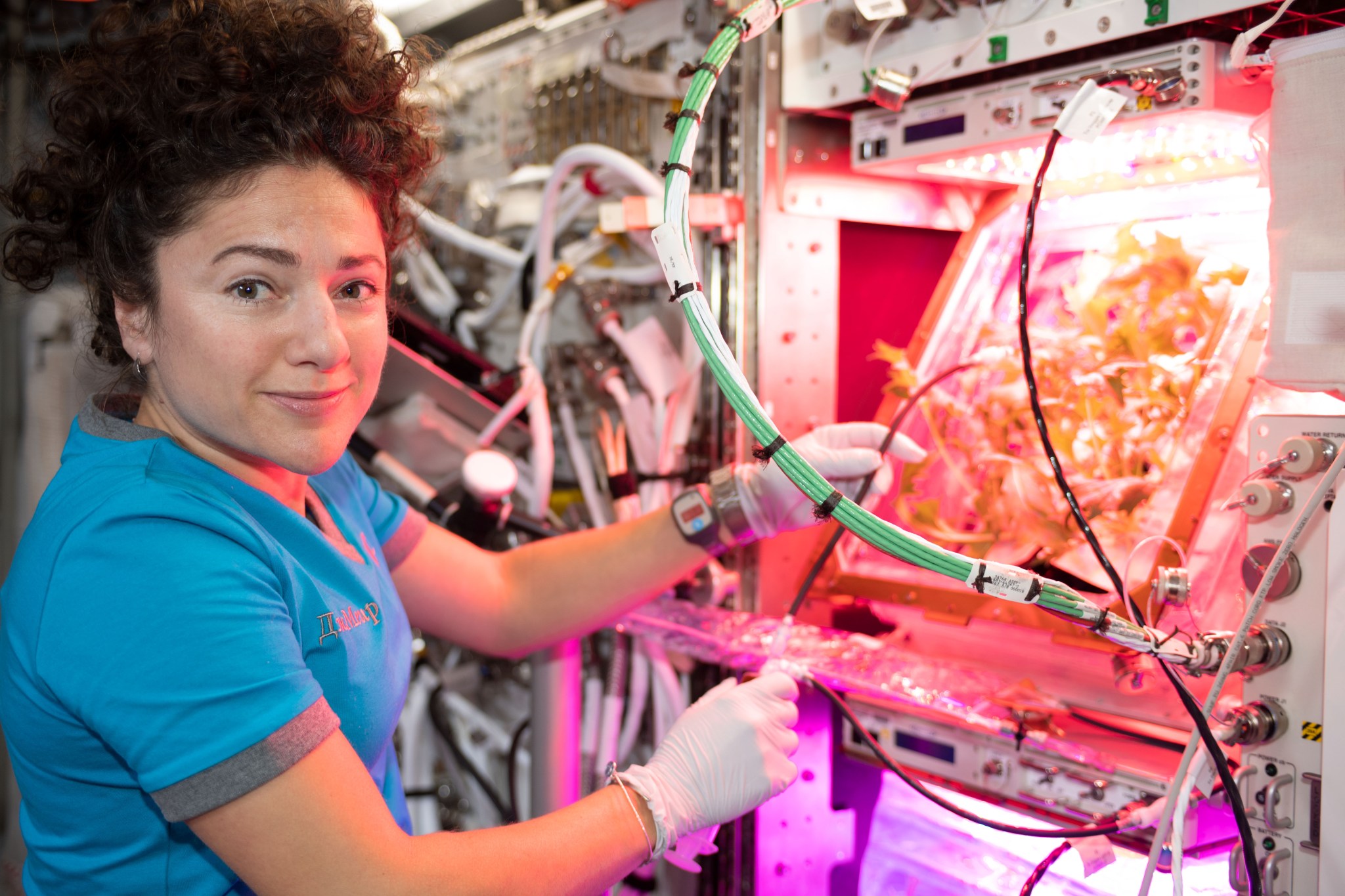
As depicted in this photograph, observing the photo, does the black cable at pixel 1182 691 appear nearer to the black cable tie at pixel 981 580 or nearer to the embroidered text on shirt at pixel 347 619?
the black cable tie at pixel 981 580

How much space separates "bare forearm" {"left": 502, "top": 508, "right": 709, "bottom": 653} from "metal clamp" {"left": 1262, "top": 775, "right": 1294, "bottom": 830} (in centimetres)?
84

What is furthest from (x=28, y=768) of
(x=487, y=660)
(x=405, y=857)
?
(x=487, y=660)

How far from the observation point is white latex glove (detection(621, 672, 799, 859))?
1206 mm

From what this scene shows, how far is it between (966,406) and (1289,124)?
768 millimetres

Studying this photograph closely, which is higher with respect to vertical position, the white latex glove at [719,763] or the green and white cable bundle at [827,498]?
the green and white cable bundle at [827,498]

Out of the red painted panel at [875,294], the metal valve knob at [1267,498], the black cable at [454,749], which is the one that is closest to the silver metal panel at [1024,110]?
the red painted panel at [875,294]

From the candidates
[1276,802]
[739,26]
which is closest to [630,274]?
[739,26]

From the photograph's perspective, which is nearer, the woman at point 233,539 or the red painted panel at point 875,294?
the woman at point 233,539

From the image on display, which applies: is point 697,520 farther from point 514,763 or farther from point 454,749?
point 454,749

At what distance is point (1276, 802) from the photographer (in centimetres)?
109

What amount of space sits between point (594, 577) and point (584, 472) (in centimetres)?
54

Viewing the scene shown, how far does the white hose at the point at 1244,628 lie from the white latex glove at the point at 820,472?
56 cm

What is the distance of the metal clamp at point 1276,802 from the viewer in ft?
3.59

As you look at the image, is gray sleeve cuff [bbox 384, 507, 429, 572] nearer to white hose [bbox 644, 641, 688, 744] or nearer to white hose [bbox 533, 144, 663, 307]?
white hose [bbox 644, 641, 688, 744]
